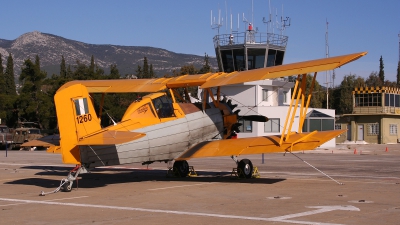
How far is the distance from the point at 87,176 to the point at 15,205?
765 cm

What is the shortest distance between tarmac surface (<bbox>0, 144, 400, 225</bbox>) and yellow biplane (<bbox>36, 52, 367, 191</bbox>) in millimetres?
951

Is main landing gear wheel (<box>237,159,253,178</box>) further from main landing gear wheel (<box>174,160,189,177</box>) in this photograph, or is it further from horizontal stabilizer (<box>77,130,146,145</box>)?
horizontal stabilizer (<box>77,130,146,145</box>)

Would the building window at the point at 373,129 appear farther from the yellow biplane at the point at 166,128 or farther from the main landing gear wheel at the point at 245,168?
the main landing gear wheel at the point at 245,168

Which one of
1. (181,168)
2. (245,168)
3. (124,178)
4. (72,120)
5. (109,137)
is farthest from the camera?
(124,178)

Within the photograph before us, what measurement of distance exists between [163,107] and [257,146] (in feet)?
10.2

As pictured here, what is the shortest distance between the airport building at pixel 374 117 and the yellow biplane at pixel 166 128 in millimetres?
43191

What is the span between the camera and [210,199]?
1266 cm

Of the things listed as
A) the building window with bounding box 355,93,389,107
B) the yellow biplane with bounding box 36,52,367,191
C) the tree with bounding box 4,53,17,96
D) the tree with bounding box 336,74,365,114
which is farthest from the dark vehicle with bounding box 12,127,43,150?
the tree with bounding box 336,74,365,114

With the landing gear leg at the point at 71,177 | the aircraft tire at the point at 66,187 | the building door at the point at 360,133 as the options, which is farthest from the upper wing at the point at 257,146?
the building door at the point at 360,133

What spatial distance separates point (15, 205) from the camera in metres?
12.2

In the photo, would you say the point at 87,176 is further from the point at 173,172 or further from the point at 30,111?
the point at 30,111

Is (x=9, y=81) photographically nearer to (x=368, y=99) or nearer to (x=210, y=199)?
(x=368, y=99)

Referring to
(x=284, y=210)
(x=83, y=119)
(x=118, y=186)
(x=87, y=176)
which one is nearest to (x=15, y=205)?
(x=83, y=119)

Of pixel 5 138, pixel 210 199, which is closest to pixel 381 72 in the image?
pixel 5 138
